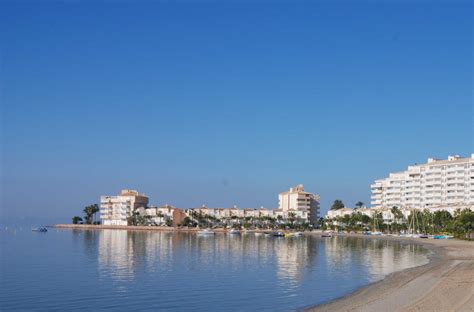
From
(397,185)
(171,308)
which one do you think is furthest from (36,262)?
(397,185)

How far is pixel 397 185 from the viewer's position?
177625 millimetres

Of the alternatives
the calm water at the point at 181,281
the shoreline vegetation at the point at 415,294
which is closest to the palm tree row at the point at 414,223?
the calm water at the point at 181,281

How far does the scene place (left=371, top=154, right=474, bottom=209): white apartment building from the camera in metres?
154

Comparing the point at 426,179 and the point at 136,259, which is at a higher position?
the point at 426,179

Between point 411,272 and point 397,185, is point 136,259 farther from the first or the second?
point 397,185

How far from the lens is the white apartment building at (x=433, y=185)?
154 metres

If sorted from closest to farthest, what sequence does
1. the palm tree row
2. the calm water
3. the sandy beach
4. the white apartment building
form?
the sandy beach → the calm water → the palm tree row → the white apartment building

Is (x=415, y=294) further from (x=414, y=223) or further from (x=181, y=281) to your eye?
(x=414, y=223)

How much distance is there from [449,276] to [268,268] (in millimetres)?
18197

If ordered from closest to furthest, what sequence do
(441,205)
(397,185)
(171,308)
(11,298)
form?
(171,308)
(11,298)
(441,205)
(397,185)

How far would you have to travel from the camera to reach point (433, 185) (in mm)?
162375

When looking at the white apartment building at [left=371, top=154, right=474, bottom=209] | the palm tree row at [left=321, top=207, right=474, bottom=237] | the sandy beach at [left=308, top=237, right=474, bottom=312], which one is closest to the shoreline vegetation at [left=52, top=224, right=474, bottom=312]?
the sandy beach at [left=308, top=237, right=474, bottom=312]

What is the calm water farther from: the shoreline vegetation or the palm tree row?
the palm tree row

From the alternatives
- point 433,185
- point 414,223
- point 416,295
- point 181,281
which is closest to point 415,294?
point 416,295
